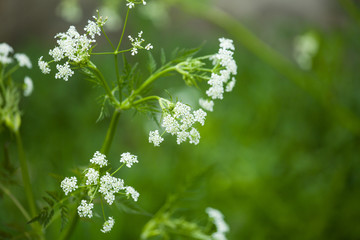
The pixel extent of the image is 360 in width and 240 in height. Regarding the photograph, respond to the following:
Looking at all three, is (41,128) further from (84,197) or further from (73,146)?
(84,197)

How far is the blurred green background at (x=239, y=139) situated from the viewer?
1383 millimetres

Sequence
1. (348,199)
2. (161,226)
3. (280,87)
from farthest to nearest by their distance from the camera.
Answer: (280,87) → (348,199) → (161,226)

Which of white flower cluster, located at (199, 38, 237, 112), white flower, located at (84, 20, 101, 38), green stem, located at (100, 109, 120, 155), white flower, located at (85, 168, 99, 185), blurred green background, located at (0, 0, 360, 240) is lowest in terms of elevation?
white flower, located at (85, 168, 99, 185)

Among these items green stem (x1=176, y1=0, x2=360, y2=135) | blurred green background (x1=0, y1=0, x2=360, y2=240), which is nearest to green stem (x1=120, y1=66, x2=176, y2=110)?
blurred green background (x1=0, y1=0, x2=360, y2=240)

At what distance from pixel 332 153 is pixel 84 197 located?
1.50 metres

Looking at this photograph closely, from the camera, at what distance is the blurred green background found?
4.54 feet

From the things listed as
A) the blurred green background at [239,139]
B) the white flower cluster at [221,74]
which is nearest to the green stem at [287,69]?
the blurred green background at [239,139]

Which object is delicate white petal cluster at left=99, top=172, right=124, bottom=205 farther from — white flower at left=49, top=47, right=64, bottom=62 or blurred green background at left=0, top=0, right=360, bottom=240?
blurred green background at left=0, top=0, right=360, bottom=240

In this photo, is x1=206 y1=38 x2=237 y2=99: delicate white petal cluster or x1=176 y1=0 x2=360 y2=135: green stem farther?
x1=176 y1=0 x2=360 y2=135: green stem

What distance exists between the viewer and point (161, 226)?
67 centimetres

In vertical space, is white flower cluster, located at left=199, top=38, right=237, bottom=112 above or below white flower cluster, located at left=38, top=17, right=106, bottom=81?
above

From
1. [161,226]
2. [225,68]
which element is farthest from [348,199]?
[225,68]

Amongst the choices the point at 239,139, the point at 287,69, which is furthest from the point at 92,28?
the point at 239,139

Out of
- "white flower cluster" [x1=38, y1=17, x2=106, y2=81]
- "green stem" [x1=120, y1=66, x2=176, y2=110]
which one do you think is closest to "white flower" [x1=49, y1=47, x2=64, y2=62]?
"white flower cluster" [x1=38, y1=17, x2=106, y2=81]
